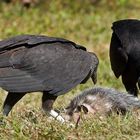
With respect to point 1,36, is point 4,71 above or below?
above

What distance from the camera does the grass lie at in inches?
182

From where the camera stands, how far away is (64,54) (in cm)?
511

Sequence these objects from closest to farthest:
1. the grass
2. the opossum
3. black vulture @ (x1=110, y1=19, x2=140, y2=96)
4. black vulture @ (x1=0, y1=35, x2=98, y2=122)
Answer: the grass < black vulture @ (x1=0, y1=35, x2=98, y2=122) < the opossum < black vulture @ (x1=110, y1=19, x2=140, y2=96)

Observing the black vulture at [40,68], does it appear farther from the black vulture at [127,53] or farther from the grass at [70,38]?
the black vulture at [127,53]

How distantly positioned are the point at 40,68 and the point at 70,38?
6110 millimetres

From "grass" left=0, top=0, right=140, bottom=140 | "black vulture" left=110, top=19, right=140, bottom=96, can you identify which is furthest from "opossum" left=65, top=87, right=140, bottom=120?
"black vulture" left=110, top=19, right=140, bottom=96

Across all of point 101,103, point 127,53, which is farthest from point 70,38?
point 101,103

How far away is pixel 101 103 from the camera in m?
5.49

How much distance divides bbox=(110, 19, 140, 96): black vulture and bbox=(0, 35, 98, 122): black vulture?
917 millimetres

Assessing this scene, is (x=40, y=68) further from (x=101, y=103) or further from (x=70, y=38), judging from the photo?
(x=70, y=38)

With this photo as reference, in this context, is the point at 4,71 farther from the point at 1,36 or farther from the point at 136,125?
the point at 1,36

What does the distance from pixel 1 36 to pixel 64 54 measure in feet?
19.8

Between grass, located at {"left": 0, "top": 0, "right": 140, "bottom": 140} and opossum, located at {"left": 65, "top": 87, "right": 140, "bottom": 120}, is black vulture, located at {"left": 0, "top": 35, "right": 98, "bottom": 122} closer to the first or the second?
grass, located at {"left": 0, "top": 0, "right": 140, "bottom": 140}

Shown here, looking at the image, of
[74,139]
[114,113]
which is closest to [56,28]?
[114,113]
